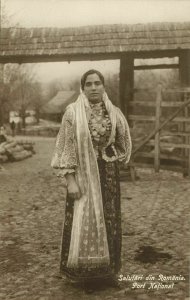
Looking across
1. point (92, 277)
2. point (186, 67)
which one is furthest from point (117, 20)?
point (92, 277)

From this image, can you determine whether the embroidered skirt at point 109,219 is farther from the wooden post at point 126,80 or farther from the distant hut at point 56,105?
the distant hut at point 56,105

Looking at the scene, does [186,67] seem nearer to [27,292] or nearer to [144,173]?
[144,173]

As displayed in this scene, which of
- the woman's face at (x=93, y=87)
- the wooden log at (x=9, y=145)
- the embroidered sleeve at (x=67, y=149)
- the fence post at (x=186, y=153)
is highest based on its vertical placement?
the woman's face at (x=93, y=87)

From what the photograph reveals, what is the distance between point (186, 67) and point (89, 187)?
784cm

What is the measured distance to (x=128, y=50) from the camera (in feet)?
36.0

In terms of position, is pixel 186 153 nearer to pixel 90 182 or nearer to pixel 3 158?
pixel 3 158

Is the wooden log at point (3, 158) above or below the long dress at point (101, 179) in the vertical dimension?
below

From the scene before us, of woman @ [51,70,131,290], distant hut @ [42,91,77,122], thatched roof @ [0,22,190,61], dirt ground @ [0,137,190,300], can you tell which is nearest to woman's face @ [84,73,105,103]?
woman @ [51,70,131,290]

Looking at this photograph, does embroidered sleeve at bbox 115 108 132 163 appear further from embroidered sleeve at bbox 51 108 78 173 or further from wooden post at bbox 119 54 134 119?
wooden post at bbox 119 54 134 119

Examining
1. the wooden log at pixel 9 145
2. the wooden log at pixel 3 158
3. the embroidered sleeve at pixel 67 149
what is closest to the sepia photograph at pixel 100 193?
the embroidered sleeve at pixel 67 149

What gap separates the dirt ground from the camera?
450 cm

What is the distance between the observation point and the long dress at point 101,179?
4391 millimetres

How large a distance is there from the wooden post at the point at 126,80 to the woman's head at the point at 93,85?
7333mm

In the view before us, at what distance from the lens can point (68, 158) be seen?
439 centimetres
